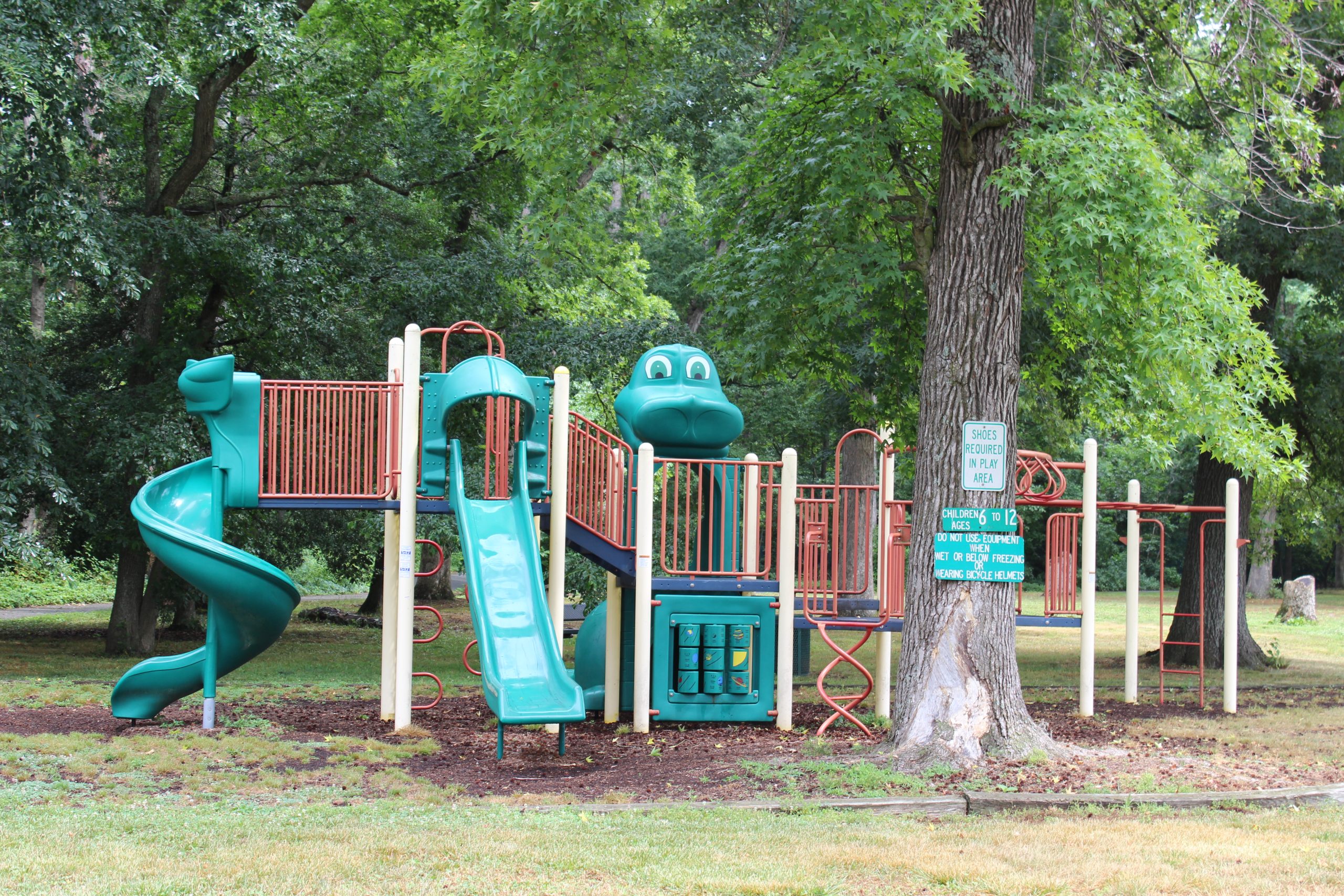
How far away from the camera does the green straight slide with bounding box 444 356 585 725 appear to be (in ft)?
29.3

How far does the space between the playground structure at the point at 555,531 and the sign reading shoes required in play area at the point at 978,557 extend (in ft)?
5.13

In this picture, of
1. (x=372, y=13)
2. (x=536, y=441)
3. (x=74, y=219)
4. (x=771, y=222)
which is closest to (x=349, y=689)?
(x=536, y=441)

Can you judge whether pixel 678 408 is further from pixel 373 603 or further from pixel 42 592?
pixel 42 592

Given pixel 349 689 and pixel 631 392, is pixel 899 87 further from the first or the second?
pixel 349 689

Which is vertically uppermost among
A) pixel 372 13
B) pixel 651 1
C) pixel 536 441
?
pixel 372 13

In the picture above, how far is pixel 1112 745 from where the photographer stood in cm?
966

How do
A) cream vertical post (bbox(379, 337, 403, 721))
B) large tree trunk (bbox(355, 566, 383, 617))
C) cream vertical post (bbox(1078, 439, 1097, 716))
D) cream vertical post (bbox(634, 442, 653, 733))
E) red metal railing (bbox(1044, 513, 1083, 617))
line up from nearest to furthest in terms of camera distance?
cream vertical post (bbox(634, 442, 653, 733)), cream vertical post (bbox(379, 337, 403, 721)), cream vertical post (bbox(1078, 439, 1097, 716)), red metal railing (bbox(1044, 513, 1083, 617)), large tree trunk (bbox(355, 566, 383, 617))

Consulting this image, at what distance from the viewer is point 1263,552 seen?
2472cm

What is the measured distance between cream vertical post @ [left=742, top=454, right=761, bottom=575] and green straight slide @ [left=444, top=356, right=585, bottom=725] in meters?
1.99

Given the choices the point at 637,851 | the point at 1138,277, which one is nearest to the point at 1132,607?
the point at 1138,277

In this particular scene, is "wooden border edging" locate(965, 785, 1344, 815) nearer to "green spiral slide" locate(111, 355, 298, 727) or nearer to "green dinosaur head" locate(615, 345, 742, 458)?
"green dinosaur head" locate(615, 345, 742, 458)

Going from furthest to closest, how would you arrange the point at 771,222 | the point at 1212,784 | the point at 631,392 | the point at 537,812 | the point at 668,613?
the point at 771,222 < the point at 631,392 < the point at 668,613 < the point at 1212,784 < the point at 537,812

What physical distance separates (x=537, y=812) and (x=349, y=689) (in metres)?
7.25

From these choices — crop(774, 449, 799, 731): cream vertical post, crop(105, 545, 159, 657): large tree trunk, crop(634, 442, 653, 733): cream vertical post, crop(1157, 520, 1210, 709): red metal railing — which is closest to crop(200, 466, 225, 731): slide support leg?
crop(634, 442, 653, 733): cream vertical post
